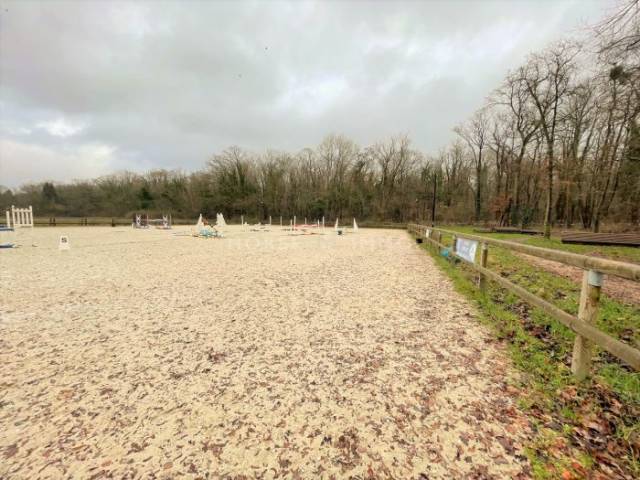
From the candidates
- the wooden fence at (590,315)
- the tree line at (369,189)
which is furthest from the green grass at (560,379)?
the tree line at (369,189)

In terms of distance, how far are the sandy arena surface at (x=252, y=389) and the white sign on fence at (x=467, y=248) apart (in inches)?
36.4

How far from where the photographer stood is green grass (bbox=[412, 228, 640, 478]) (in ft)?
6.00

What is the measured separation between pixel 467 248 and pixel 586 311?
3.71 m

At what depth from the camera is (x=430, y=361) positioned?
10.2 ft

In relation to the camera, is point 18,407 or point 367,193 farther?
point 367,193

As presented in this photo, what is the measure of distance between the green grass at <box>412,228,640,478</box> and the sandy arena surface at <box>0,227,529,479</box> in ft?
0.58

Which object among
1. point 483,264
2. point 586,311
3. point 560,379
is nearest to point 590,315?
point 586,311

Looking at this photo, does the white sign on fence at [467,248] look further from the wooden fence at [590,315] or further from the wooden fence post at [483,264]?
the wooden fence at [590,315]

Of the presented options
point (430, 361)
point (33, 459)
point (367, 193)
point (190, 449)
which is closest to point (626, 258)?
point (430, 361)

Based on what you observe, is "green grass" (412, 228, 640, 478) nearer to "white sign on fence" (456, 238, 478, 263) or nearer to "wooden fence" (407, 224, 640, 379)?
"wooden fence" (407, 224, 640, 379)

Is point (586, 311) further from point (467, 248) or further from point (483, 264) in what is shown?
point (467, 248)

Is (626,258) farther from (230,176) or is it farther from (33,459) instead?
(230,176)

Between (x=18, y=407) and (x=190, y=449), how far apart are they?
→ 1816 mm

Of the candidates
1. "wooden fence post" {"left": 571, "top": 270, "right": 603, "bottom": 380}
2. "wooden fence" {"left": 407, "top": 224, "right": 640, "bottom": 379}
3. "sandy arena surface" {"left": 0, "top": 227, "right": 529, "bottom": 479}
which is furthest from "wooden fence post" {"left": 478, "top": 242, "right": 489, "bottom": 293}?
"wooden fence post" {"left": 571, "top": 270, "right": 603, "bottom": 380}
